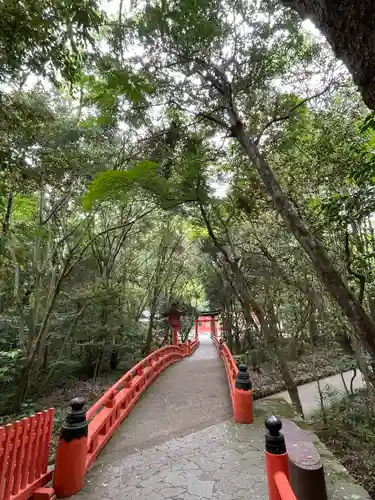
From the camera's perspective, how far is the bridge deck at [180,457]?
11.8ft

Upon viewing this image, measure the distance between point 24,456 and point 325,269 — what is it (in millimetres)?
3844

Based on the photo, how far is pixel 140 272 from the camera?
1650 cm

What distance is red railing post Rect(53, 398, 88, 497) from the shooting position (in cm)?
345

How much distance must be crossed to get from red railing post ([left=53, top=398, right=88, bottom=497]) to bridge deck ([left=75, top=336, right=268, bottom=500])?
0.62 feet

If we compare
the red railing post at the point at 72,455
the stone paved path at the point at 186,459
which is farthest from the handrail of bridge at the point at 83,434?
the stone paved path at the point at 186,459

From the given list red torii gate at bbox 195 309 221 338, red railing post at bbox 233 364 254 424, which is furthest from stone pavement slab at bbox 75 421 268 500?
red torii gate at bbox 195 309 221 338

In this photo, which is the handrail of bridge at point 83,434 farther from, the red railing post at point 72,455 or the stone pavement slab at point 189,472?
the stone pavement slab at point 189,472

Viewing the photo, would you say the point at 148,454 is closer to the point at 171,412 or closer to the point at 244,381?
the point at 244,381

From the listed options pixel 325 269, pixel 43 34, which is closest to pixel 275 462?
pixel 325 269

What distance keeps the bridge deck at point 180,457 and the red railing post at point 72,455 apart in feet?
0.62

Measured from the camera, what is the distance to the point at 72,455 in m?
3.52

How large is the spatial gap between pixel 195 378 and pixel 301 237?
8.09 metres

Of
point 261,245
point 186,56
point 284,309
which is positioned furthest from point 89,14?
point 284,309

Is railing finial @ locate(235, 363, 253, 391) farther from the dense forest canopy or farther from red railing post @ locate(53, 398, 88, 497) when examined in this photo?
red railing post @ locate(53, 398, 88, 497)
